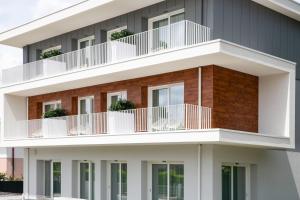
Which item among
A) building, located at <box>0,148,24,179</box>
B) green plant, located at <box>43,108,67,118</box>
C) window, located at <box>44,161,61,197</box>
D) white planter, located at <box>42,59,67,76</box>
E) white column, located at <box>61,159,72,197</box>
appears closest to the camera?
white planter, located at <box>42,59,67,76</box>

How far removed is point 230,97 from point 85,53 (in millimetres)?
7935

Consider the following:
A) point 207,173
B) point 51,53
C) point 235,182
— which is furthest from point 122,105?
point 51,53

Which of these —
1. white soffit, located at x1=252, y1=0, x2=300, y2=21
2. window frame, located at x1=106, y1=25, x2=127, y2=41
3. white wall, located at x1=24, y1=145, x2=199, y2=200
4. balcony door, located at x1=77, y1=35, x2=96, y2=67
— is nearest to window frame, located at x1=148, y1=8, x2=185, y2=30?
window frame, located at x1=106, y1=25, x2=127, y2=41

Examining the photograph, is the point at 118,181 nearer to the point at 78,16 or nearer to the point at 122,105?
the point at 122,105

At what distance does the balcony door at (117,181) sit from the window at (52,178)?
14.0 feet

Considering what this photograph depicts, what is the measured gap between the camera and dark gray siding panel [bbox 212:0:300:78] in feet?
60.7

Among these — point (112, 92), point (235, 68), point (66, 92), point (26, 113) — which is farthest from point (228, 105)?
point (26, 113)

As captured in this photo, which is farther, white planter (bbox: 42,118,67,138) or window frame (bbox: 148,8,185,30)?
white planter (bbox: 42,118,67,138)

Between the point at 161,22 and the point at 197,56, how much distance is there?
4164mm

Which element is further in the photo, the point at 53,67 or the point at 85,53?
the point at 53,67

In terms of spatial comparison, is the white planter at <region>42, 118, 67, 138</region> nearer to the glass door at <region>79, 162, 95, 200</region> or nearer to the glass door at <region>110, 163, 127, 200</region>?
the glass door at <region>79, 162, 95, 200</region>

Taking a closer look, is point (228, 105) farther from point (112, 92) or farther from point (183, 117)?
point (112, 92)

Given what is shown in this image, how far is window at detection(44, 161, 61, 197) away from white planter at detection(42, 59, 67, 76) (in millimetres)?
4994

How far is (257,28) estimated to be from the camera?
66.4ft
